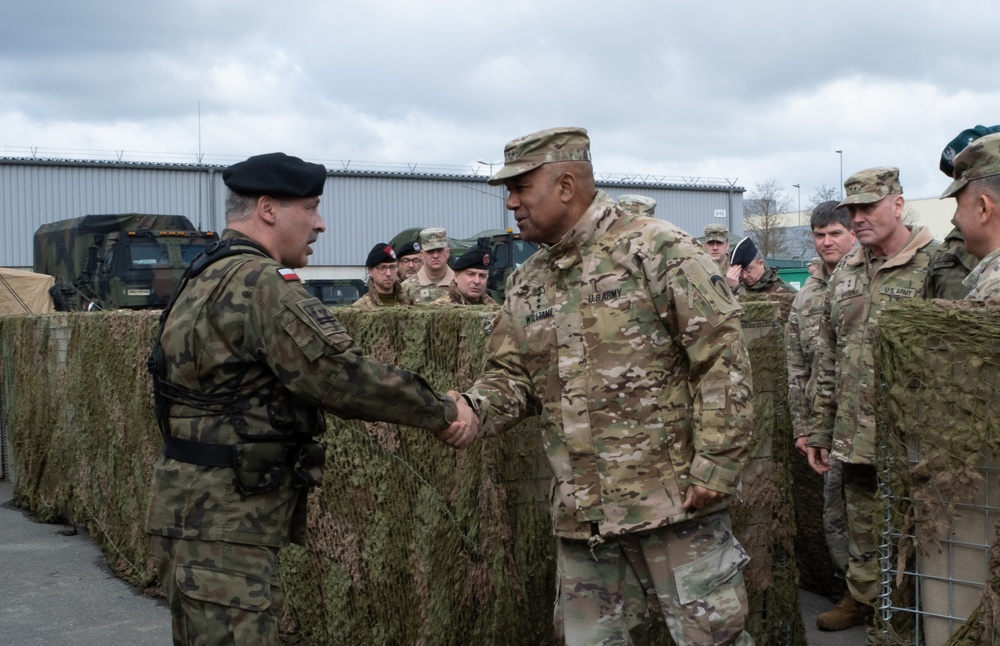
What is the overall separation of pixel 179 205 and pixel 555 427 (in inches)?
1407

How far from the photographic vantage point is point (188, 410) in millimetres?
3326

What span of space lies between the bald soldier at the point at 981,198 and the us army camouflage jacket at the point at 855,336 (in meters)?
1.37

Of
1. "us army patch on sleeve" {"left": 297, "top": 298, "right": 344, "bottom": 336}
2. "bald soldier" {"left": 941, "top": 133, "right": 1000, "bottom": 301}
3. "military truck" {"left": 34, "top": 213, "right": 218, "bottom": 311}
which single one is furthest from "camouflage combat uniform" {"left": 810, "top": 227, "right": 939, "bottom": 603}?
"military truck" {"left": 34, "top": 213, "right": 218, "bottom": 311}

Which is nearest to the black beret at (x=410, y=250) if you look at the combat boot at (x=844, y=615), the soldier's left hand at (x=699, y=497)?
the combat boot at (x=844, y=615)

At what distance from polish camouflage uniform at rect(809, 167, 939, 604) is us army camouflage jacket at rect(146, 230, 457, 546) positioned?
2.56 m

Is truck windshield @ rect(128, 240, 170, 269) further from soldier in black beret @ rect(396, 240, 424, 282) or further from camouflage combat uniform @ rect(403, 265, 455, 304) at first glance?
camouflage combat uniform @ rect(403, 265, 455, 304)

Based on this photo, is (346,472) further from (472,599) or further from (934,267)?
(934,267)

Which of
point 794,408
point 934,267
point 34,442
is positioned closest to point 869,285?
point 934,267

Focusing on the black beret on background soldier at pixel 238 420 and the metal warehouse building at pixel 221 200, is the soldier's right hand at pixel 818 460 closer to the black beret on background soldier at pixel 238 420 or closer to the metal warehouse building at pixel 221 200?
the black beret on background soldier at pixel 238 420

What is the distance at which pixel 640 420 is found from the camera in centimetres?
338

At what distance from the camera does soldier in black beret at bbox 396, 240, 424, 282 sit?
430 inches

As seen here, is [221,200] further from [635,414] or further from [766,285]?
[635,414]

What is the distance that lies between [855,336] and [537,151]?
2.26 meters

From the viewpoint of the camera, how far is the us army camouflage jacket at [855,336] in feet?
15.8
